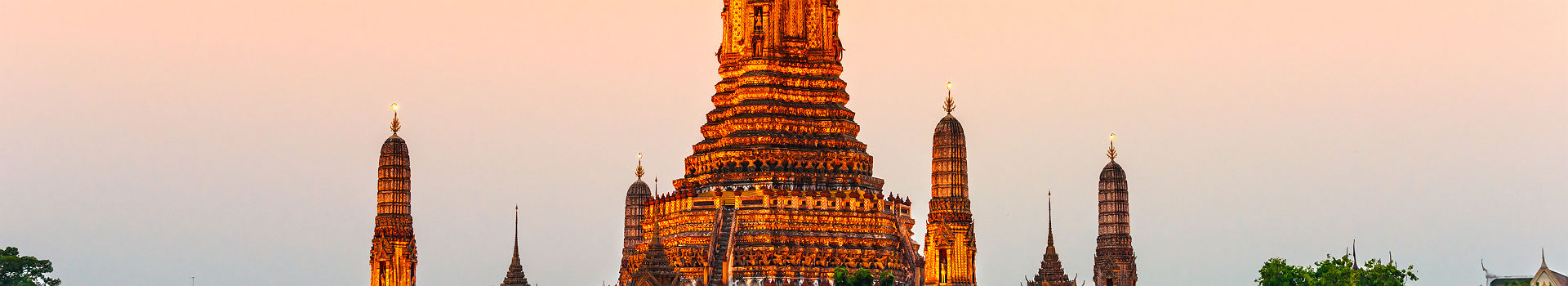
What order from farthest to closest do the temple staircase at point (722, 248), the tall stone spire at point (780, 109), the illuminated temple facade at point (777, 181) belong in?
the tall stone spire at point (780, 109) < the illuminated temple facade at point (777, 181) < the temple staircase at point (722, 248)

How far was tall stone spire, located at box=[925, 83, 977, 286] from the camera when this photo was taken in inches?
3246

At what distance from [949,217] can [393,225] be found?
17.7 m

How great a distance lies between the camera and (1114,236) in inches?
3723

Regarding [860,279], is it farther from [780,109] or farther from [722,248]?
[780,109]

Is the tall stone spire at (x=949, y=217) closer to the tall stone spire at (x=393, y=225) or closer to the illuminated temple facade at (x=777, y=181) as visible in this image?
the illuminated temple facade at (x=777, y=181)

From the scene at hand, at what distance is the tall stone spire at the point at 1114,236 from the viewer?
306 feet

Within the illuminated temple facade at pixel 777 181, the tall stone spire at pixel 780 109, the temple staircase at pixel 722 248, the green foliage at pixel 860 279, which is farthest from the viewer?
the tall stone spire at pixel 780 109

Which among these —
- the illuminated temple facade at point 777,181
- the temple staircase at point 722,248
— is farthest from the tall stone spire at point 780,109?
the temple staircase at point 722,248

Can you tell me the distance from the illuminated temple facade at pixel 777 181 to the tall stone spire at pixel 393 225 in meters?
11.2

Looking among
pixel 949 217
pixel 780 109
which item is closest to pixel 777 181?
pixel 780 109

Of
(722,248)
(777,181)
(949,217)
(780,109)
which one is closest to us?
(949,217)

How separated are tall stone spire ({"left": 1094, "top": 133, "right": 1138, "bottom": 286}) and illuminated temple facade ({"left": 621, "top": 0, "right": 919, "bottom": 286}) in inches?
276

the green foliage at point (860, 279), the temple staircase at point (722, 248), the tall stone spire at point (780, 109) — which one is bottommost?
the green foliage at point (860, 279)

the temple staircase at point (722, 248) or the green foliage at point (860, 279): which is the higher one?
the temple staircase at point (722, 248)
